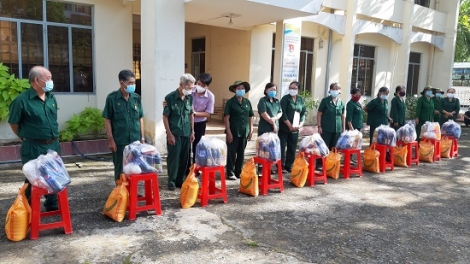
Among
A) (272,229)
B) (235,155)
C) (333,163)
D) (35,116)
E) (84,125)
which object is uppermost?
(35,116)

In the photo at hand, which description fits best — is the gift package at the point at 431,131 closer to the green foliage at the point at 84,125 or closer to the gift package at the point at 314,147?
the gift package at the point at 314,147

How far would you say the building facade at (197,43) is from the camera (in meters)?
7.02

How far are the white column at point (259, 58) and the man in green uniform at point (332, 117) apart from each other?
12.1 ft

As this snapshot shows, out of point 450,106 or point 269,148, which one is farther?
point 450,106

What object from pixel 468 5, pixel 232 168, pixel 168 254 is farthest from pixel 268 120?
pixel 468 5

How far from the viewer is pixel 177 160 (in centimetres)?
498

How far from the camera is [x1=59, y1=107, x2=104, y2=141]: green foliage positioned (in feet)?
23.3

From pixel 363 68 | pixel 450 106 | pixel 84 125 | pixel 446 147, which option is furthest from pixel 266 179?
pixel 363 68

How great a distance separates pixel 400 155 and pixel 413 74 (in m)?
9.58

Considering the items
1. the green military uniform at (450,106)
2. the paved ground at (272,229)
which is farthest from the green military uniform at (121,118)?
the green military uniform at (450,106)

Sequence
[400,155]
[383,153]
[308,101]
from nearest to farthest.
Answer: [383,153], [400,155], [308,101]

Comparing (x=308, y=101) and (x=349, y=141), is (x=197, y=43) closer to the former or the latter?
(x=308, y=101)

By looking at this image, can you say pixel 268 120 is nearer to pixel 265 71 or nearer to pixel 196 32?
pixel 265 71

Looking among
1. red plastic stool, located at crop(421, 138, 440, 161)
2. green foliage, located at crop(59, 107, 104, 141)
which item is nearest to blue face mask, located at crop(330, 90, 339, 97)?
red plastic stool, located at crop(421, 138, 440, 161)
